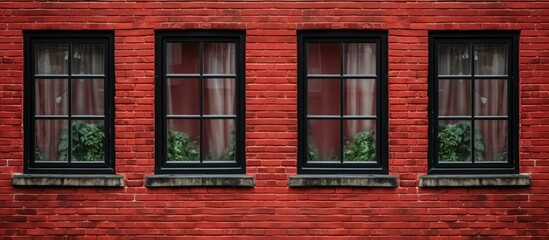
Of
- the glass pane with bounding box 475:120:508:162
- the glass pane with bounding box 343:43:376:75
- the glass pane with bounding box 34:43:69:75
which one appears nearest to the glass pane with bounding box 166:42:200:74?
the glass pane with bounding box 34:43:69:75

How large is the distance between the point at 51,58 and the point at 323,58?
328 centimetres

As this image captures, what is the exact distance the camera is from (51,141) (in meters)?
11.5

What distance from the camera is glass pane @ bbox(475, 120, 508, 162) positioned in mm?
11438

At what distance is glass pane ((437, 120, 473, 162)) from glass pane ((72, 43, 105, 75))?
163 inches

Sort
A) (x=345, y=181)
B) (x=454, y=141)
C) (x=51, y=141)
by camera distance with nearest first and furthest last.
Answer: (x=345, y=181) → (x=454, y=141) → (x=51, y=141)

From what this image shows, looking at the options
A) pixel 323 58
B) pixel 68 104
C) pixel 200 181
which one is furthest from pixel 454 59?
pixel 68 104

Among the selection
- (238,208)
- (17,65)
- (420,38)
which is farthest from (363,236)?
(17,65)

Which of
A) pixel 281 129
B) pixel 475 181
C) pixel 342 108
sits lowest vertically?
pixel 475 181

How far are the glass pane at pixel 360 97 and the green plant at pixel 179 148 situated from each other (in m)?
1.91

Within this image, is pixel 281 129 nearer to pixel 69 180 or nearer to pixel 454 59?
Result: pixel 454 59

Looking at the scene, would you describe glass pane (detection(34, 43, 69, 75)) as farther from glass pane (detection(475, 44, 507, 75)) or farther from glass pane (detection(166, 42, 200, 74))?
glass pane (detection(475, 44, 507, 75))

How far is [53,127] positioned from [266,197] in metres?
2.72

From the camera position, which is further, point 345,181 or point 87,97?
point 87,97

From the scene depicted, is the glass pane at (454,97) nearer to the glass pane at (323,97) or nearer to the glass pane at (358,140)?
the glass pane at (358,140)
